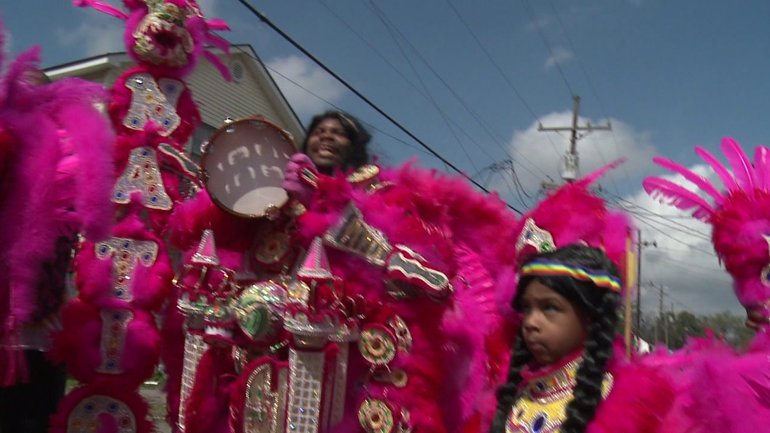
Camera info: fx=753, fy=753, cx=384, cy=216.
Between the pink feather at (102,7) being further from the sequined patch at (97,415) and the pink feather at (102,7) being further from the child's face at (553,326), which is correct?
the child's face at (553,326)

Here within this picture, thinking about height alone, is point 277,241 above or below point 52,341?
above

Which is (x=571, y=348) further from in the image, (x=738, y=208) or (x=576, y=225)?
(x=738, y=208)

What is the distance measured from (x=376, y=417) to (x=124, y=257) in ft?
3.82

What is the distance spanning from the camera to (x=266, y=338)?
276cm

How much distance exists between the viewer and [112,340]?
9.30ft

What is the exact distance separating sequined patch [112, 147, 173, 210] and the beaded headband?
1679 millimetres

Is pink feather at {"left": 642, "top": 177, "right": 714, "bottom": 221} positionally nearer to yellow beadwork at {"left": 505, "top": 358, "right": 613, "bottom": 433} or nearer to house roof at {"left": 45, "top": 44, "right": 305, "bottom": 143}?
yellow beadwork at {"left": 505, "top": 358, "right": 613, "bottom": 433}

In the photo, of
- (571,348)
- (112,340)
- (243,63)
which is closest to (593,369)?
(571,348)

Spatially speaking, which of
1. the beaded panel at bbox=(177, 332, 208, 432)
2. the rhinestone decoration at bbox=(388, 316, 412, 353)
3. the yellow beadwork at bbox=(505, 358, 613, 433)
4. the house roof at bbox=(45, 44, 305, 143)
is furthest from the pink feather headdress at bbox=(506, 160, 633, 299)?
the house roof at bbox=(45, 44, 305, 143)

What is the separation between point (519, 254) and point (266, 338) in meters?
1.05

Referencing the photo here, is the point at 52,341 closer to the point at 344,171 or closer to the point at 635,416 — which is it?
the point at 344,171

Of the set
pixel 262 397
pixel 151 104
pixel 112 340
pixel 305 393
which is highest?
pixel 151 104

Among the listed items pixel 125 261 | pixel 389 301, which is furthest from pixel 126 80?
pixel 389 301

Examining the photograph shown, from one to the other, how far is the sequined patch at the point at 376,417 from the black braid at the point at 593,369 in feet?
2.62
